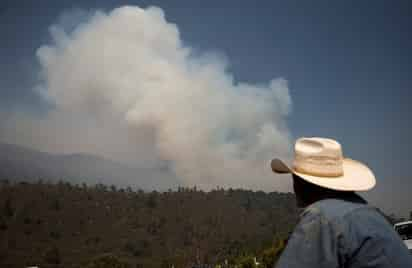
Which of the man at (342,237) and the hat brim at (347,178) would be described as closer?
the man at (342,237)

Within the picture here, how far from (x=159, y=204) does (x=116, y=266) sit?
7748 cm

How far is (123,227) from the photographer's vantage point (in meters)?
130

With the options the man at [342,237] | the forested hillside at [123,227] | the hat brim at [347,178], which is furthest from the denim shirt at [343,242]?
the forested hillside at [123,227]

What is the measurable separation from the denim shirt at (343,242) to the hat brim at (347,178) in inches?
6.3

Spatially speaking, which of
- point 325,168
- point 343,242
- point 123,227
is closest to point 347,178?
point 325,168

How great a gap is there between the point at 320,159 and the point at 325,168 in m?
0.04

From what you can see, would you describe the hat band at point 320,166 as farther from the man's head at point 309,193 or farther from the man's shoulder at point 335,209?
the man's shoulder at point 335,209

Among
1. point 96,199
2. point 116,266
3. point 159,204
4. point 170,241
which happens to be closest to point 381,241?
point 116,266

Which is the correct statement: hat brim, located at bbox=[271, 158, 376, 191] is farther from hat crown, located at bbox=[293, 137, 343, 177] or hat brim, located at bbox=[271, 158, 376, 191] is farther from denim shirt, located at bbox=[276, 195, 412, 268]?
denim shirt, located at bbox=[276, 195, 412, 268]

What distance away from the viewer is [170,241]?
124188 millimetres

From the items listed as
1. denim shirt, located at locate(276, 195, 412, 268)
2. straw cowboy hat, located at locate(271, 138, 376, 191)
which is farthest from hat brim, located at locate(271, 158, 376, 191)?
denim shirt, located at locate(276, 195, 412, 268)

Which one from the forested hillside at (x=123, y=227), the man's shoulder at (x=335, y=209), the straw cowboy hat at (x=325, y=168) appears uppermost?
the straw cowboy hat at (x=325, y=168)

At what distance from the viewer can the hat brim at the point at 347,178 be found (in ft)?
6.18

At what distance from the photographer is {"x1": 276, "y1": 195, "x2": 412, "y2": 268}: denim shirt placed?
1.62 m
